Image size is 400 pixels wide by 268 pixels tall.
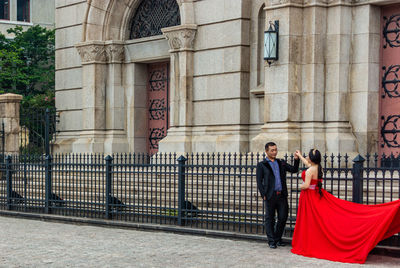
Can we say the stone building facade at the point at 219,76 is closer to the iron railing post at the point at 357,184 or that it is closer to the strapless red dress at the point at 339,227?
the iron railing post at the point at 357,184

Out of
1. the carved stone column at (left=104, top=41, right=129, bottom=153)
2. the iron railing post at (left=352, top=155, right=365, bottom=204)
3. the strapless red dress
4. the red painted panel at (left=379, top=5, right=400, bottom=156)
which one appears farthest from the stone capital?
the iron railing post at (left=352, top=155, right=365, bottom=204)

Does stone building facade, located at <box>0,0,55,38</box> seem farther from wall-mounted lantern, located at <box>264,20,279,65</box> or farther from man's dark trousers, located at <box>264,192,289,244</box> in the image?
man's dark trousers, located at <box>264,192,289,244</box>

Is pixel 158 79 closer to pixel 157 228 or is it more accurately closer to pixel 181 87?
pixel 181 87

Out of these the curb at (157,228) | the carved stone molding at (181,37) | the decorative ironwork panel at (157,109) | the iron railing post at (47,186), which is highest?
the carved stone molding at (181,37)

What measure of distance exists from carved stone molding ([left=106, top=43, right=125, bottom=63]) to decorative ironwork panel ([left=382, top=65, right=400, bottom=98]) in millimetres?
8710

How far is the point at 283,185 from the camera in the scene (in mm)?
11406

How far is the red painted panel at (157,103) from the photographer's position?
21031 mm

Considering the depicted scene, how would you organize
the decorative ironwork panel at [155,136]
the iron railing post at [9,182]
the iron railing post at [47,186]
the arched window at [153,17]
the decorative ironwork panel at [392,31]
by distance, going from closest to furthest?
the decorative ironwork panel at [392,31] → the iron railing post at [47,186] → the iron railing post at [9,182] → the arched window at [153,17] → the decorative ironwork panel at [155,136]

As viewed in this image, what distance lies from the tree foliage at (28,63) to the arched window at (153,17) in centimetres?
1563

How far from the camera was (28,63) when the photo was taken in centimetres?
3888

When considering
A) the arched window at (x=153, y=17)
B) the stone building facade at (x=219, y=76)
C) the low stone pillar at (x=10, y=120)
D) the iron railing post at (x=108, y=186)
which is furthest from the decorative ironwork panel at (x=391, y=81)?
the low stone pillar at (x=10, y=120)

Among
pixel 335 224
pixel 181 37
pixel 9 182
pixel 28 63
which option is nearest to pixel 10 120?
pixel 9 182

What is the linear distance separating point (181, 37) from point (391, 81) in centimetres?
577

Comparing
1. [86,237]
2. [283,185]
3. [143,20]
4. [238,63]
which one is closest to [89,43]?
[143,20]
